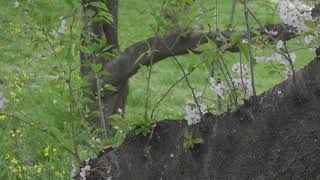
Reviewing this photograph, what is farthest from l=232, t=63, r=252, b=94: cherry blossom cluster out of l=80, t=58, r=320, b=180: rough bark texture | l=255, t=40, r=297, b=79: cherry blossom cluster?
l=80, t=58, r=320, b=180: rough bark texture

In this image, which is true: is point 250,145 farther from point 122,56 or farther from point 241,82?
point 122,56

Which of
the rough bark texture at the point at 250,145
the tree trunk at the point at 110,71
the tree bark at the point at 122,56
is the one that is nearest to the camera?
the rough bark texture at the point at 250,145

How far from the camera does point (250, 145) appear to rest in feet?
6.97

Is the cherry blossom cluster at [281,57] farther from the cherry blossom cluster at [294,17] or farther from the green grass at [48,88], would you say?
the green grass at [48,88]

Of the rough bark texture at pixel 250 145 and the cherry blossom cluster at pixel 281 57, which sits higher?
the cherry blossom cluster at pixel 281 57

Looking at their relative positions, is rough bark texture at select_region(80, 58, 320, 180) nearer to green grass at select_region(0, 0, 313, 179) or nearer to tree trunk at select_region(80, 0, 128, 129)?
green grass at select_region(0, 0, 313, 179)

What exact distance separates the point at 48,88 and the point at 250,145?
6.03 metres

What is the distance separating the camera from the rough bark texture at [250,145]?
79.4 inches

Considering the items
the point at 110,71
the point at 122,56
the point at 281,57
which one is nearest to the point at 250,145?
the point at 281,57

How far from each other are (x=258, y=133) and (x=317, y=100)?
9.3 inches

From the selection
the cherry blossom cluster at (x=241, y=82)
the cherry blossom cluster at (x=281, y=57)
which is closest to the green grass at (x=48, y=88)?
the cherry blossom cluster at (x=241, y=82)

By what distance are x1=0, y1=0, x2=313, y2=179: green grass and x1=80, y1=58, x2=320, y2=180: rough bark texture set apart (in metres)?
0.39

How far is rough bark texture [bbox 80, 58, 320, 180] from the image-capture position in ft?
6.62

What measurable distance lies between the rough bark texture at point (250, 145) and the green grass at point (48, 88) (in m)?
Answer: 0.39
